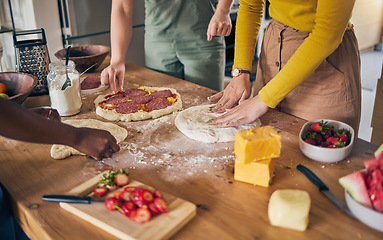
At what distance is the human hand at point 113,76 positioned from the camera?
1724mm

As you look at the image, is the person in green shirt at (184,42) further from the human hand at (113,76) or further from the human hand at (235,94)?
the human hand at (235,94)

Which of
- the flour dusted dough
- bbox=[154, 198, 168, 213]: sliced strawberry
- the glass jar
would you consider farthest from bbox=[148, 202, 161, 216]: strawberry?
the glass jar

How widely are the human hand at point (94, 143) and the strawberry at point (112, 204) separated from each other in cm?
28

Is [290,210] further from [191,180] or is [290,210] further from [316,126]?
[316,126]

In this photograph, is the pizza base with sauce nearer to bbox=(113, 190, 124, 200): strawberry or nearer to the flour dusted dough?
the flour dusted dough

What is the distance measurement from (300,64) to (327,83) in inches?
13.3

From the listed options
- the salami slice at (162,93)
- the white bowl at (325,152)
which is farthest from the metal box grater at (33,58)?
the white bowl at (325,152)

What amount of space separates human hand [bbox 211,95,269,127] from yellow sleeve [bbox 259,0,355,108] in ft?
0.11

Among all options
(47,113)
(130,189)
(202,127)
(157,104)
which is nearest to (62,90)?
(47,113)

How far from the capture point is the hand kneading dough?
123 cm

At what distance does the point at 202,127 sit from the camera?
1387 mm

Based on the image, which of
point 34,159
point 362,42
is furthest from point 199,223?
point 362,42

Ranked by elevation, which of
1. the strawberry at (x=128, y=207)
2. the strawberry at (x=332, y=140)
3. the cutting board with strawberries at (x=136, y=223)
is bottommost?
the cutting board with strawberries at (x=136, y=223)

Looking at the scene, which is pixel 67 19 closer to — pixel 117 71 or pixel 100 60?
pixel 100 60
